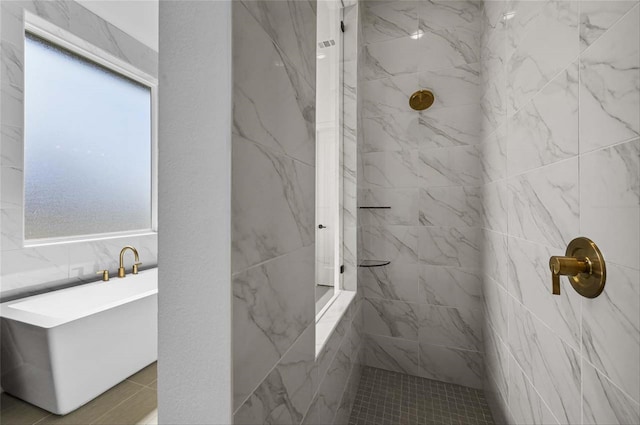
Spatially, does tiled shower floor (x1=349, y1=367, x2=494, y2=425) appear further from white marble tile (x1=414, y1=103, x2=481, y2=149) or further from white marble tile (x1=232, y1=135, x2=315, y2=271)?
white marble tile (x1=414, y1=103, x2=481, y2=149)

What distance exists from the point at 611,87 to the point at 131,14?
10.6 ft

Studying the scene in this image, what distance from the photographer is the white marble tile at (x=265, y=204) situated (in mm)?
528

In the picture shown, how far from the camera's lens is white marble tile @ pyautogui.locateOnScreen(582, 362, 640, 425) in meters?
0.64

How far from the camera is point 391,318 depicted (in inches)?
81.4

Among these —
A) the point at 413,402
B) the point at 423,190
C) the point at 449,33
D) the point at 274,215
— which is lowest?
the point at 413,402

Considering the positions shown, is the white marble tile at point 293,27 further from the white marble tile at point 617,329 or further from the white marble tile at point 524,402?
the white marble tile at point 524,402

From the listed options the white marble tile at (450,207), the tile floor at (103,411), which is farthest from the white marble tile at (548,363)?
the tile floor at (103,411)

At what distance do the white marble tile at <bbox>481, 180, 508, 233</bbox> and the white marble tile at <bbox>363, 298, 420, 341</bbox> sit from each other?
77 centimetres

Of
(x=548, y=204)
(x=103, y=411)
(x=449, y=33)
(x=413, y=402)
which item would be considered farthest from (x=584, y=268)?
(x=103, y=411)

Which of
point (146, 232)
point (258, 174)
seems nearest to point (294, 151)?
point (258, 174)

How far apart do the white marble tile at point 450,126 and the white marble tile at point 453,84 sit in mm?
41

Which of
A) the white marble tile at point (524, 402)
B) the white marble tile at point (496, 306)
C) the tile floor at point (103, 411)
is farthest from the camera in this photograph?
the tile floor at point (103, 411)

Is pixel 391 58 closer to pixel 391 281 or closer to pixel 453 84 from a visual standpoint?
pixel 453 84

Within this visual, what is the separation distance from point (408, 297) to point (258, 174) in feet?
5.80
